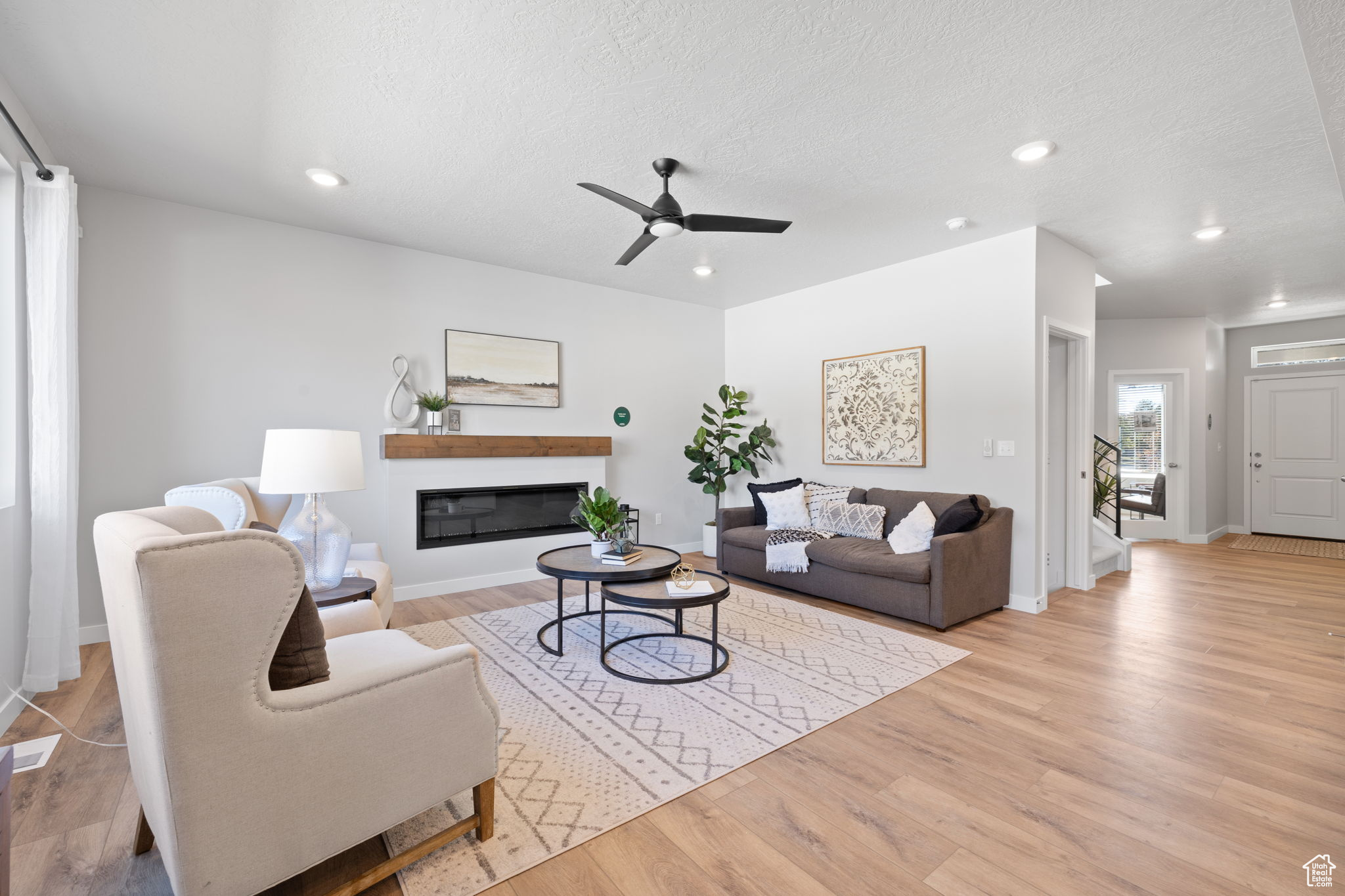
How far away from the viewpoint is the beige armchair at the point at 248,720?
1.12 metres

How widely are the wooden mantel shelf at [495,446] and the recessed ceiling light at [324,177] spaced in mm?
1697

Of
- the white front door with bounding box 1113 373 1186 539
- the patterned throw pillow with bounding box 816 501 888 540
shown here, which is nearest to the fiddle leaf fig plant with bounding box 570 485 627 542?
the patterned throw pillow with bounding box 816 501 888 540

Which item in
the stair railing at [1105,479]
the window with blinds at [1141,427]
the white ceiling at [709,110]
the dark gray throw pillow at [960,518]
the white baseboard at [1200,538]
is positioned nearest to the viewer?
the white ceiling at [709,110]

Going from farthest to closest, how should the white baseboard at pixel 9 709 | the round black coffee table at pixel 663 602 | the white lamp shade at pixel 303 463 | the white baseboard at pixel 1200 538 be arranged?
the white baseboard at pixel 1200 538 → the round black coffee table at pixel 663 602 → the white lamp shade at pixel 303 463 → the white baseboard at pixel 9 709

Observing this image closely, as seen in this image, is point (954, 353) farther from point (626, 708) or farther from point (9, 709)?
point (9, 709)

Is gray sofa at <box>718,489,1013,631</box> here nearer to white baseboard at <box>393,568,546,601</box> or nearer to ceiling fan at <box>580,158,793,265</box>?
white baseboard at <box>393,568,546,601</box>

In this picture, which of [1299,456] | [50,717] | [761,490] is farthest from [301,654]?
[1299,456]

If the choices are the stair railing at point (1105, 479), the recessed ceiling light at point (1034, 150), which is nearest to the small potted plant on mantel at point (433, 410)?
the recessed ceiling light at point (1034, 150)

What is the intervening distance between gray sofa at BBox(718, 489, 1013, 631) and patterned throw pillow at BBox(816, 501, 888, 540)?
8 centimetres

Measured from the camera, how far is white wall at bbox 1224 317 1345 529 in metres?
7.16

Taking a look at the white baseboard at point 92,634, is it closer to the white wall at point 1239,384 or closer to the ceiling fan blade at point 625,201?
the ceiling fan blade at point 625,201

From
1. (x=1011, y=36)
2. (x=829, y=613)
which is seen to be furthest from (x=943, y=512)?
(x=1011, y=36)

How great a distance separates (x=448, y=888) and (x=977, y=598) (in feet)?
11.3

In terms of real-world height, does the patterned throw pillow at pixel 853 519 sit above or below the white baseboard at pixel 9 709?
above
